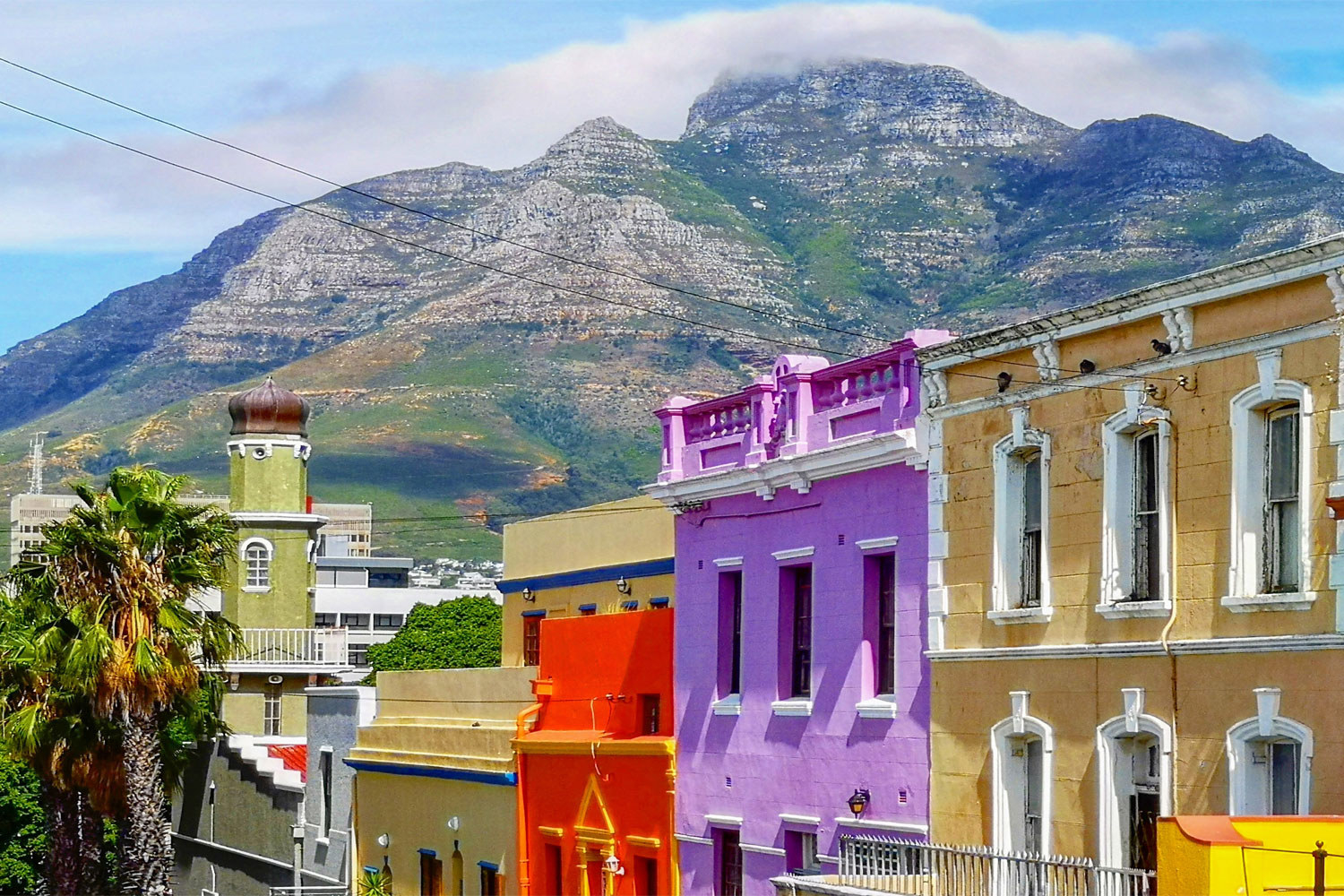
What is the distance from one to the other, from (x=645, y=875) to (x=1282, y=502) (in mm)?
14097

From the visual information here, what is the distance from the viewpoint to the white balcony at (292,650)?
62.4 meters

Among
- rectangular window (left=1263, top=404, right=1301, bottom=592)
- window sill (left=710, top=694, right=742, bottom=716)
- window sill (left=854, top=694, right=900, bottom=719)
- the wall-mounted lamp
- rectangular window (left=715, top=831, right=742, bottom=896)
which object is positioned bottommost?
rectangular window (left=715, top=831, right=742, bottom=896)

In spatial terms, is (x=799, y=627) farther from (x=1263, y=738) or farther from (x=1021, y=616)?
(x=1263, y=738)

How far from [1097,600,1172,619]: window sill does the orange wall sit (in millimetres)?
10583

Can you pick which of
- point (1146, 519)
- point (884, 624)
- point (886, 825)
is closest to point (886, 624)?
point (884, 624)

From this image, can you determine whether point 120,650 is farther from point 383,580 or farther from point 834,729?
point 383,580

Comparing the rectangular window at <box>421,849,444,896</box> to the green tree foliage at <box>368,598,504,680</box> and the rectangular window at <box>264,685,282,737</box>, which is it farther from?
the green tree foliage at <box>368,598,504,680</box>

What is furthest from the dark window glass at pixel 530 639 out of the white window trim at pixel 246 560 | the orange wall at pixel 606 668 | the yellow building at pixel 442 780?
the white window trim at pixel 246 560

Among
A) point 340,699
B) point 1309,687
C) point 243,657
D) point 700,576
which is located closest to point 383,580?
point 243,657

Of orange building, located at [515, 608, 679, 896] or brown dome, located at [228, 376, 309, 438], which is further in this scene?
brown dome, located at [228, 376, 309, 438]

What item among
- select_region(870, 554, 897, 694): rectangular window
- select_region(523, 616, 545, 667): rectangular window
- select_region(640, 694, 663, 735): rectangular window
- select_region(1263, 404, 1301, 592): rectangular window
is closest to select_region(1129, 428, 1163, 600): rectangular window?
select_region(1263, 404, 1301, 592): rectangular window

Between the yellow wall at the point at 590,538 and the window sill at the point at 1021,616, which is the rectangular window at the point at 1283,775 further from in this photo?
the yellow wall at the point at 590,538

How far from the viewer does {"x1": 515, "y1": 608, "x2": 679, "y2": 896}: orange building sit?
30.5 metres

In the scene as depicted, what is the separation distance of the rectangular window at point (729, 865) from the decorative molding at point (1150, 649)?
18.2 ft
